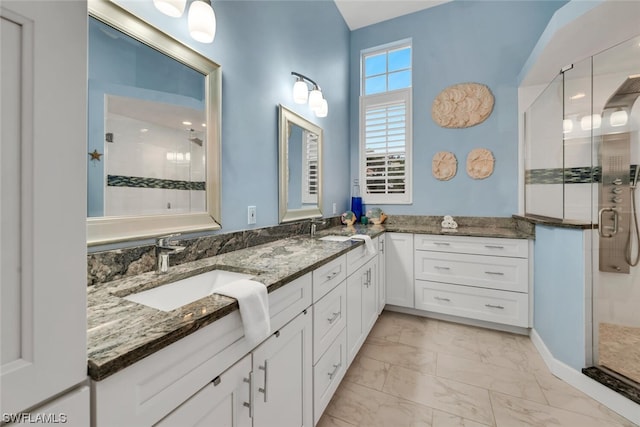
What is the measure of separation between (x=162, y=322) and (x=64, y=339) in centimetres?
21

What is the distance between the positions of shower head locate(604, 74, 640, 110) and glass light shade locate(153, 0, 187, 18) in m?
2.67

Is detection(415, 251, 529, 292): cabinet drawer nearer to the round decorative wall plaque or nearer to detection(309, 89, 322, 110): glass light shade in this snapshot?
the round decorative wall plaque

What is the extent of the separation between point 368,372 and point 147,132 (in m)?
1.92

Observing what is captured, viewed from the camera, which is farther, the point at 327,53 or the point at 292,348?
the point at 327,53

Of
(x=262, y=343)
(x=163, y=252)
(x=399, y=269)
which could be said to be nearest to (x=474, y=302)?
(x=399, y=269)

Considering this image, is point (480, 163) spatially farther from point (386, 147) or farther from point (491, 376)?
point (491, 376)

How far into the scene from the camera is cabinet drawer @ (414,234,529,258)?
2.29m

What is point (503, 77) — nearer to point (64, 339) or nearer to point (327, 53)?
point (327, 53)

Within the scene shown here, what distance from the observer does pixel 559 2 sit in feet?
8.19

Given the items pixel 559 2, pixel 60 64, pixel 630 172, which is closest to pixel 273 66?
pixel 60 64

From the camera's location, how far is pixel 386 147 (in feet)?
10.6

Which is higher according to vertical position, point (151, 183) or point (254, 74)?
point (254, 74)

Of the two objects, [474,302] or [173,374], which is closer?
[173,374]

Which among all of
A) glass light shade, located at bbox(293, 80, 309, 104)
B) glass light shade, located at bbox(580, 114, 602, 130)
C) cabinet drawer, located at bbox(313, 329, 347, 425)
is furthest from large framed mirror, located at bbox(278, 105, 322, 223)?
glass light shade, located at bbox(580, 114, 602, 130)
